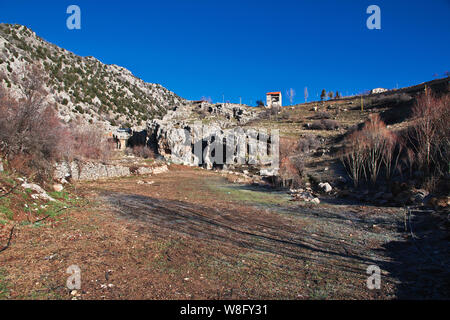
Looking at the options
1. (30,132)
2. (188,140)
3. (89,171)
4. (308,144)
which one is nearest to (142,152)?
(188,140)

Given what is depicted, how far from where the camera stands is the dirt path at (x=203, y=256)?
3.87 metres

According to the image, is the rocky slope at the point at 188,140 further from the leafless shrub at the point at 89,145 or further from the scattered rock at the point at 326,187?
the scattered rock at the point at 326,187

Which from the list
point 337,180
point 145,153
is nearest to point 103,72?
point 145,153

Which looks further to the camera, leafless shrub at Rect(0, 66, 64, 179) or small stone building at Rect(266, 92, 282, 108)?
small stone building at Rect(266, 92, 282, 108)

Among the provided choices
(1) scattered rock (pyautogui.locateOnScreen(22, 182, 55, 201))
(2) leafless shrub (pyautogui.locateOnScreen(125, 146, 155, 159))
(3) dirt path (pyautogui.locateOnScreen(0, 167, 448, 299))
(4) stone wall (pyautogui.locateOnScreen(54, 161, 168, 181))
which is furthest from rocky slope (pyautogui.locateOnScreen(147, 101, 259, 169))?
(3) dirt path (pyautogui.locateOnScreen(0, 167, 448, 299))

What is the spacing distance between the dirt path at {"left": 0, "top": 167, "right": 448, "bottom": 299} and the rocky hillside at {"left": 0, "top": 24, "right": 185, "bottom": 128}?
39583 mm

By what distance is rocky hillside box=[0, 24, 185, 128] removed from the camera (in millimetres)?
43803

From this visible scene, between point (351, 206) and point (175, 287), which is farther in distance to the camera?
point (351, 206)

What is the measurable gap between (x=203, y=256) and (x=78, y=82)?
223 ft

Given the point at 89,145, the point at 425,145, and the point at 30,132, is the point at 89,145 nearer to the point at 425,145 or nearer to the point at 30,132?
the point at 30,132

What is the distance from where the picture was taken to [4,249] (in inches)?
194

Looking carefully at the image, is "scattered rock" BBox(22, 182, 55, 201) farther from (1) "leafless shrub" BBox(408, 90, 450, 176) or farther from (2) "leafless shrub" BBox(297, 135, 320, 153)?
(2) "leafless shrub" BBox(297, 135, 320, 153)
